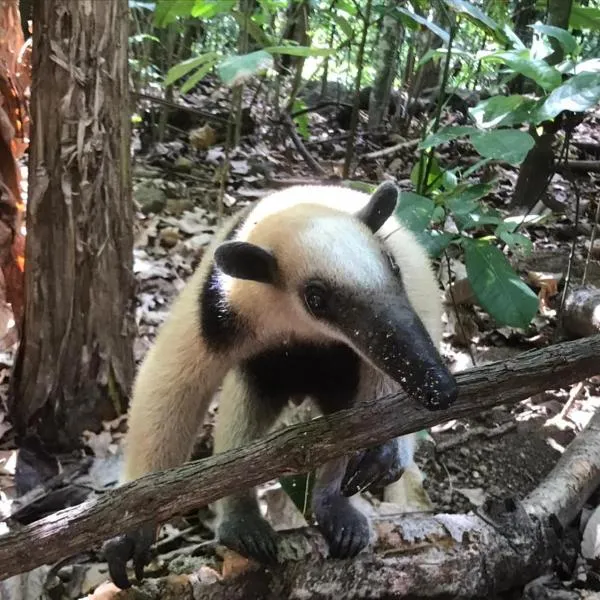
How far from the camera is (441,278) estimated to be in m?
5.48

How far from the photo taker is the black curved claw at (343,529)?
2.76 meters

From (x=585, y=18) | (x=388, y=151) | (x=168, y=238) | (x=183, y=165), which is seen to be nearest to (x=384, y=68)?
(x=388, y=151)

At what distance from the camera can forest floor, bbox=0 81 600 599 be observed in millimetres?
3807

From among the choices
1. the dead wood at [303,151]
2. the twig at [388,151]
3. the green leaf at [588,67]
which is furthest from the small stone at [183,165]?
the green leaf at [588,67]

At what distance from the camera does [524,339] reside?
5023 millimetres

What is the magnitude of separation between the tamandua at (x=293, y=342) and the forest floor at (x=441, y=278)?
0.42m

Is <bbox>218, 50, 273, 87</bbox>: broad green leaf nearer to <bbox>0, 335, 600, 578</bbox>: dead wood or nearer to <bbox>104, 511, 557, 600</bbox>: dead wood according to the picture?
<bbox>0, 335, 600, 578</bbox>: dead wood

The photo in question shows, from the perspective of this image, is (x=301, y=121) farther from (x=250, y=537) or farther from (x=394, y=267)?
(x=250, y=537)

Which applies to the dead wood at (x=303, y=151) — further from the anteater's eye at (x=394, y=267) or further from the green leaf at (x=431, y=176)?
the anteater's eye at (x=394, y=267)

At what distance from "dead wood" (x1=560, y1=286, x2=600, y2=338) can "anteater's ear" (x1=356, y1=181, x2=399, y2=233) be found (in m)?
2.27

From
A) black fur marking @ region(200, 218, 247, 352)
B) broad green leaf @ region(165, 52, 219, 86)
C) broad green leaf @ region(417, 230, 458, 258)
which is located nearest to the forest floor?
black fur marking @ region(200, 218, 247, 352)

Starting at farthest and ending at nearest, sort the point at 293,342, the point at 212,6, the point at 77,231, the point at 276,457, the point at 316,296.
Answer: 1. the point at 212,6
2. the point at 77,231
3. the point at 293,342
4. the point at 316,296
5. the point at 276,457

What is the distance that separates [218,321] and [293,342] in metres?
0.31

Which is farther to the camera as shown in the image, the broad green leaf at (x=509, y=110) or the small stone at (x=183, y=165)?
the small stone at (x=183, y=165)
